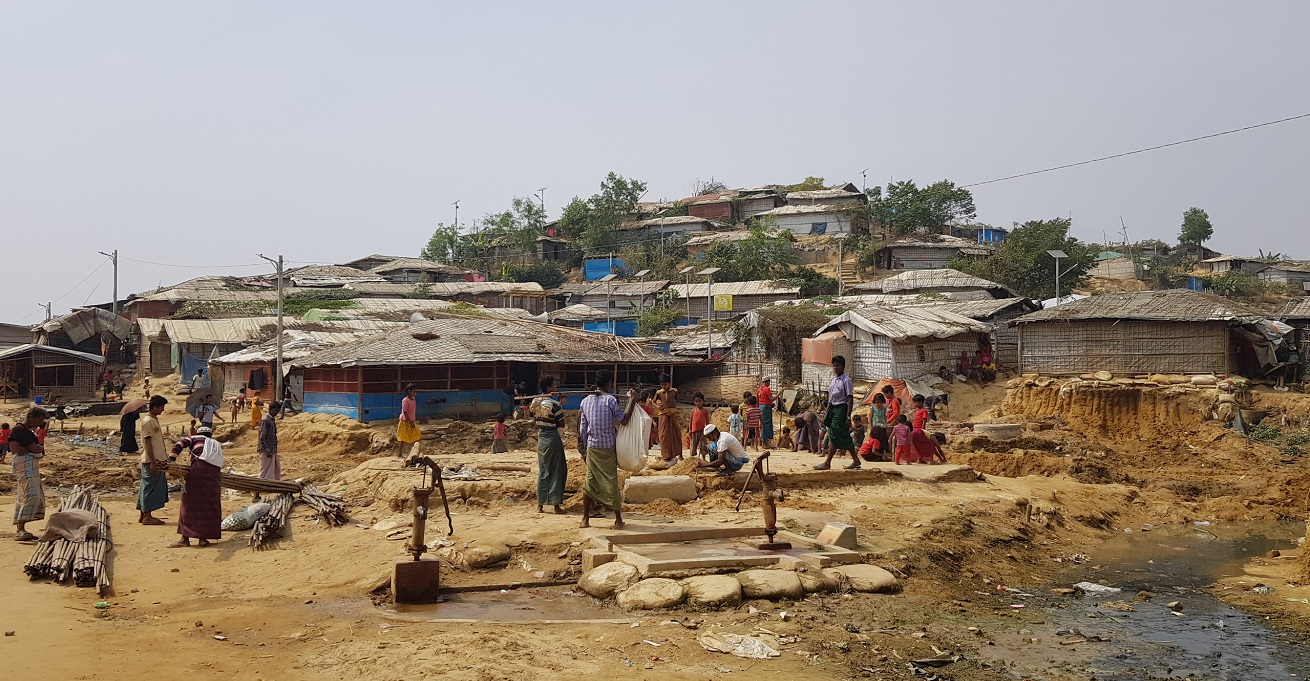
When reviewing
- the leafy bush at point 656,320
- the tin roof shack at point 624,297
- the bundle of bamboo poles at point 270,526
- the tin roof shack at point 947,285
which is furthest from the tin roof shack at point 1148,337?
the tin roof shack at point 624,297

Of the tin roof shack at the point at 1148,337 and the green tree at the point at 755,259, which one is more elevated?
the green tree at the point at 755,259

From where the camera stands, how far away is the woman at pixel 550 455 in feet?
35.5

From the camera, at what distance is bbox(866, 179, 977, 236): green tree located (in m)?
59.7

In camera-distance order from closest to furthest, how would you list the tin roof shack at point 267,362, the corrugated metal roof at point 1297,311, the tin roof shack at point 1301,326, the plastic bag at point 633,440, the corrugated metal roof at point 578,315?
the plastic bag at point 633,440
the tin roof shack at point 1301,326
the corrugated metal roof at point 1297,311
the tin roof shack at point 267,362
the corrugated metal roof at point 578,315

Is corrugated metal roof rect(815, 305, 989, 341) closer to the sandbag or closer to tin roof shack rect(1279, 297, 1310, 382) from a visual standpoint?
tin roof shack rect(1279, 297, 1310, 382)

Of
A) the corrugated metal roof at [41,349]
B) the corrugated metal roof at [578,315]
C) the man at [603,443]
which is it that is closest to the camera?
the man at [603,443]

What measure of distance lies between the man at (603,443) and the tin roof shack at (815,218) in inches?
2055

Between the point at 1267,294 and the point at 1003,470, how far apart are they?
1558 inches

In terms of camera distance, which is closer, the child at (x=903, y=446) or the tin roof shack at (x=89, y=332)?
the child at (x=903, y=446)

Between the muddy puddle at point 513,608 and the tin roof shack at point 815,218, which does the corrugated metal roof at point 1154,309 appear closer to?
the muddy puddle at point 513,608

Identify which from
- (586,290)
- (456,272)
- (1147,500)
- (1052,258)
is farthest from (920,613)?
(456,272)

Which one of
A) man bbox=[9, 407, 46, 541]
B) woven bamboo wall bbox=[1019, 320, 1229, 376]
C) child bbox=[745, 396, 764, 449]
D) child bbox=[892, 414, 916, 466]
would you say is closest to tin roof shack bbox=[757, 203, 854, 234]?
woven bamboo wall bbox=[1019, 320, 1229, 376]

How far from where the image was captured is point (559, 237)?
71312 mm

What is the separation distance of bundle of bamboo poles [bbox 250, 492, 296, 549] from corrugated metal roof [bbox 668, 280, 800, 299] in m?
36.6
